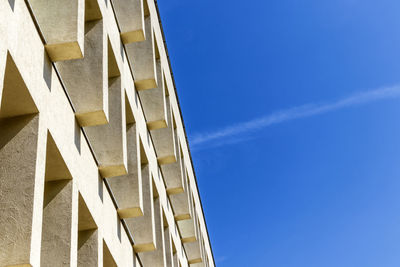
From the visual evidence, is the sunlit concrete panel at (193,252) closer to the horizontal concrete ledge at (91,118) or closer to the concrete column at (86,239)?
the concrete column at (86,239)

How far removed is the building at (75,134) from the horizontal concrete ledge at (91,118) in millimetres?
23

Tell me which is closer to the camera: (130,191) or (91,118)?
(91,118)

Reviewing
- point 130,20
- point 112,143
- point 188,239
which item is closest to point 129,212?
point 112,143

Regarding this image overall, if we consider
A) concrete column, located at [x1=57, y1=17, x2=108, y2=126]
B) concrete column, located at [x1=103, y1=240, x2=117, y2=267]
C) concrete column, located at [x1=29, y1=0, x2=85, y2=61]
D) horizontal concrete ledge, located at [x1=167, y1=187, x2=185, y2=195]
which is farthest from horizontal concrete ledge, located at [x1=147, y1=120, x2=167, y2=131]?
concrete column, located at [x1=29, y1=0, x2=85, y2=61]

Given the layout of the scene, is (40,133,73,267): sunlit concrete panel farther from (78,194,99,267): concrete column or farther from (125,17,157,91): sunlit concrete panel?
(125,17,157,91): sunlit concrete panel

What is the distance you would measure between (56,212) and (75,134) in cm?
211

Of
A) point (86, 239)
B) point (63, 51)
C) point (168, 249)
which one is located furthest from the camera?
point (168, 249)

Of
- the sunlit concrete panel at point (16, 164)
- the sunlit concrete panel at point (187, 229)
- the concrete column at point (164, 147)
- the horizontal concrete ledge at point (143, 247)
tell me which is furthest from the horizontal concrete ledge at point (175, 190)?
the sunlit concrete panel at point (16, 164)

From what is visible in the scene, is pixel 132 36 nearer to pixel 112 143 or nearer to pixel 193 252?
pixel 112 143

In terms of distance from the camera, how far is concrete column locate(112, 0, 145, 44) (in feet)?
60.0

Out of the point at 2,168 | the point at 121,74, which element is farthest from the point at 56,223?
the point at 121,74

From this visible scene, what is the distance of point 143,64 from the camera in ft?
66.3

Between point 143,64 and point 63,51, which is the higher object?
point 143,64

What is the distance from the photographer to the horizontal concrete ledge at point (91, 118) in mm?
12555
